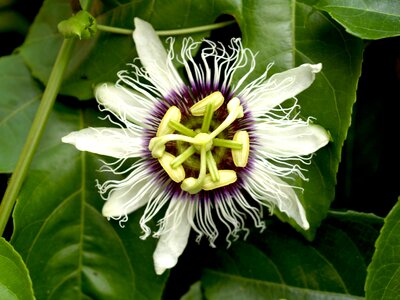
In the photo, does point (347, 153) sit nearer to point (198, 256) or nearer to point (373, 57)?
point (373, 57)

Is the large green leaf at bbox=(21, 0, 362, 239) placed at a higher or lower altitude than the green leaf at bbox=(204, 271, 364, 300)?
higher

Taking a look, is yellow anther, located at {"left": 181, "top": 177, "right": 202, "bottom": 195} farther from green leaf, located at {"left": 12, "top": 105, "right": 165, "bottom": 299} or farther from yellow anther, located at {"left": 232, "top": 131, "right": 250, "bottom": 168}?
green leaf, located at {"left": 12, "top": 105, "right": 165, "bottom": 299}

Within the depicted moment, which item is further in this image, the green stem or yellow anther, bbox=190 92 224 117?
the green stem

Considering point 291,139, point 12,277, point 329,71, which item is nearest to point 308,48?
point 329,71

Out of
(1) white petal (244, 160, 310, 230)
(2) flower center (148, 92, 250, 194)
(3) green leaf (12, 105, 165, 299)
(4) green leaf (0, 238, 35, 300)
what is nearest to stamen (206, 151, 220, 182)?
(2) flower center (148, 92, 250, 194)

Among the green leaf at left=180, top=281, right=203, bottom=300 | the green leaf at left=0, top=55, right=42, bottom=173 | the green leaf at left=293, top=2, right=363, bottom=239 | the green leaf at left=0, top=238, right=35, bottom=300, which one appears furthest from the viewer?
the green leaf at left=180, top=281, right=203, bottom=300

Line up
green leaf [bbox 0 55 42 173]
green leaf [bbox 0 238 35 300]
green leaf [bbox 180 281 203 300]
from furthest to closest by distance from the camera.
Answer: green leaf [bbox 180 281 203 300] < green leaf [bbox 0 55 42 173] < green leaf [bbox 0 238 35 300]
